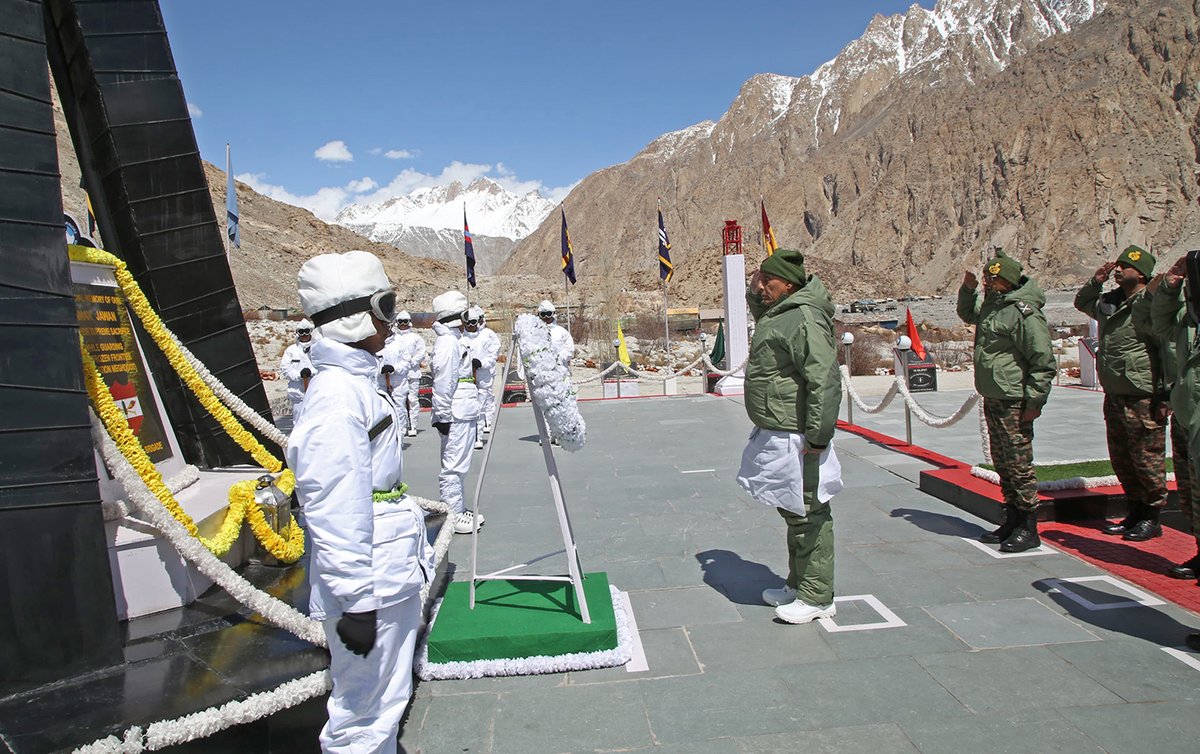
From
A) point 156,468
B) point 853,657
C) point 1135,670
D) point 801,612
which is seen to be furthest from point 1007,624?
point 156,468

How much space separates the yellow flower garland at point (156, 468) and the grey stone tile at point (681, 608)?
2004 mm

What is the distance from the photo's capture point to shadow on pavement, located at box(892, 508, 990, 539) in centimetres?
580

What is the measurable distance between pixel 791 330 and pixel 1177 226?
76642 millimetres

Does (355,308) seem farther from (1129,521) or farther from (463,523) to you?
(1129,521)

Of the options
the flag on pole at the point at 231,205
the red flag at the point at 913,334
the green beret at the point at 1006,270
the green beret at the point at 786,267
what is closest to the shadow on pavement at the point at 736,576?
the green beret at the point at 786,267

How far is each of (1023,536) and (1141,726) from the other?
2.19 meters

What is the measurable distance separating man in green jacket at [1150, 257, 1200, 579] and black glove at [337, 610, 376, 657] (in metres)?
3.79

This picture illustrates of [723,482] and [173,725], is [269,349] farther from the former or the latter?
[173,725]

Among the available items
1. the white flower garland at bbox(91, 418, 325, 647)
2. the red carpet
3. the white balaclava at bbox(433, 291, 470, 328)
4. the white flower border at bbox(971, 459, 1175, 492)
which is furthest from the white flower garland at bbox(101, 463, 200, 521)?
the white flower border at bbox(971, 459, 1175, 492)

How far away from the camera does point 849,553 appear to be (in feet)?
17.9

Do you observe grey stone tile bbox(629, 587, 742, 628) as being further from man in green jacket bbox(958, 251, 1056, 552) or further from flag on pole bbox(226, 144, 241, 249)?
flag on pole bbox(226, 144, 241, 249)

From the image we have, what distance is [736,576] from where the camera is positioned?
511cm

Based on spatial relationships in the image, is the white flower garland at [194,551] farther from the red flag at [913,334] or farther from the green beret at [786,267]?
the red flag at [913,334]

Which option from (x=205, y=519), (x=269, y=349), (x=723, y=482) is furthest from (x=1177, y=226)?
(x=205, y=519)
